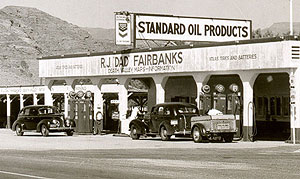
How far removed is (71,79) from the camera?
53500mm

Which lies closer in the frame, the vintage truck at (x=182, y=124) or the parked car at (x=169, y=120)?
the vintage truck at (x=182, y=124)

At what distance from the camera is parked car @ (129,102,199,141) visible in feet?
127

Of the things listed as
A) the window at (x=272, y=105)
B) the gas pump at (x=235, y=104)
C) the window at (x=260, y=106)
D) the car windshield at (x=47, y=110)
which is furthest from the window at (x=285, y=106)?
the car windshield at (x=47, y=110)

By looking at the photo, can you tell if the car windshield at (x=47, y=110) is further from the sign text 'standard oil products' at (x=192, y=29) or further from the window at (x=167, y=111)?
the window at (x=167, y=111)

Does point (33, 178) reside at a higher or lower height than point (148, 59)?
lower

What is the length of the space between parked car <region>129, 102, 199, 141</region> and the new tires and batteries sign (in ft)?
35.9

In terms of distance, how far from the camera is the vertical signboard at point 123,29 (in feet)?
157

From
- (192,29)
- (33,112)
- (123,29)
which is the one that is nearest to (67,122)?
(33,112)

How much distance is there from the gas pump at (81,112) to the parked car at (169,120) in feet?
26.8

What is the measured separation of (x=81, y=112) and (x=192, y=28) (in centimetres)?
970

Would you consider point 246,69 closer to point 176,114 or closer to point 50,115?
point 176,114

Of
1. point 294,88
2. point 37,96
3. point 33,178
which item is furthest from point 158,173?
point 37,96

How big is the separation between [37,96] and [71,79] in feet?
44.2

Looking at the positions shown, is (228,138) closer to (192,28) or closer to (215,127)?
(215,127)
